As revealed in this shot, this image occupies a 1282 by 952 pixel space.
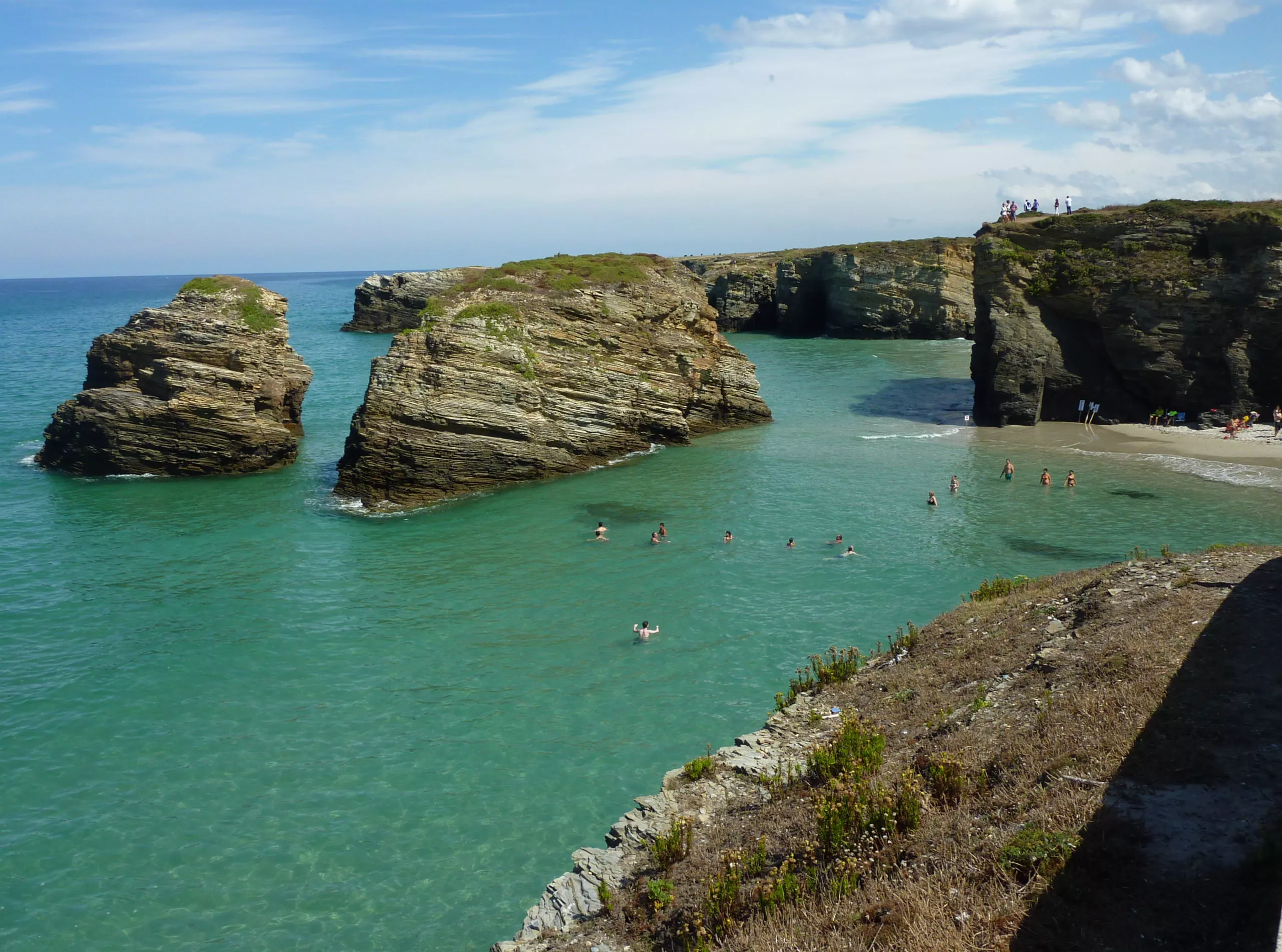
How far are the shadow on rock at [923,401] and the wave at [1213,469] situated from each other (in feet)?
38.2

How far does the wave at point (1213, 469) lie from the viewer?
39812mm

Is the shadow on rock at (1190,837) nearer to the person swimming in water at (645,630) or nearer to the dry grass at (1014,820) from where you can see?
the dry grass at (1014,820)

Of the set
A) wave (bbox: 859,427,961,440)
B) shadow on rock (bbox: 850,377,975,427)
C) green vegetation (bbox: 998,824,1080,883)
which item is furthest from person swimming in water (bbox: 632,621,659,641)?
shadow on rock (bbox: 850,377,975,427)

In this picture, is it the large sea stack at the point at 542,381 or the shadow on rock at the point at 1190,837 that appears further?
the large sea stack at the point at 542,381

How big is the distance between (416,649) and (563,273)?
30.4m

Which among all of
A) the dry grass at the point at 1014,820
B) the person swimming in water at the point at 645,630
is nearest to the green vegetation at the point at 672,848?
the dry grass at the point at 1014,820

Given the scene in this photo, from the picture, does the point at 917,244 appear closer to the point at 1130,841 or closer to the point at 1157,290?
the point at 1157,290

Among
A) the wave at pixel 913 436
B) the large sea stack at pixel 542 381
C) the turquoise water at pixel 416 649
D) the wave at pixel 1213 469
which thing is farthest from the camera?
the wave at pixel 913 436

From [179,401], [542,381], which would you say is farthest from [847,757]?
[179,401]

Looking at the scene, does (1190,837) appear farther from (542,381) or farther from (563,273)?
(563,273)

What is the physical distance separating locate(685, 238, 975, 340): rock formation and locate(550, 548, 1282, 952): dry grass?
91.0 m

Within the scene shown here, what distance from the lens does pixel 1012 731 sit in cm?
1241

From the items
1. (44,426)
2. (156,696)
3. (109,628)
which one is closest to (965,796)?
(156,696)

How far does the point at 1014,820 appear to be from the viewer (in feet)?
32.1
